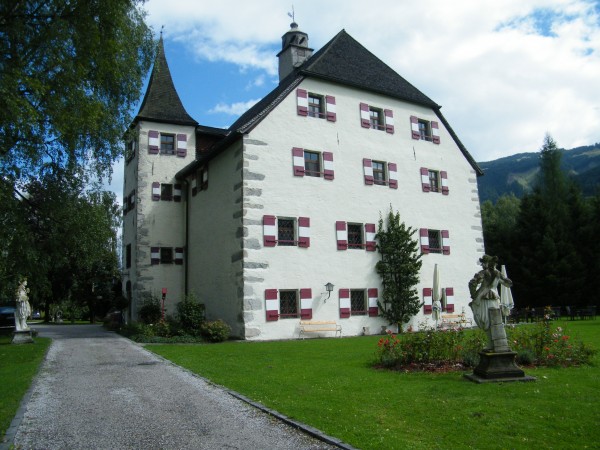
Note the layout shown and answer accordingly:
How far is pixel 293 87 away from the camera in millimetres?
21375

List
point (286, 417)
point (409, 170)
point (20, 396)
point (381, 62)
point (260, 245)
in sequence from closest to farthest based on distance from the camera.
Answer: point (286, 417), point (20, 396), point (260, 245), point (409, 170), point (381, 62)

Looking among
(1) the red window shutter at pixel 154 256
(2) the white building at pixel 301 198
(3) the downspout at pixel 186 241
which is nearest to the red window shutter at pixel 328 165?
(2) the white building at pixel 301 198

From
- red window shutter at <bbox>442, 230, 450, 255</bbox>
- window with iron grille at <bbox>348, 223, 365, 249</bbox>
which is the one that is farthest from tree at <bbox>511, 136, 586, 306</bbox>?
window with iron grille at <bbox>348, 223, 365, 249</bbox>

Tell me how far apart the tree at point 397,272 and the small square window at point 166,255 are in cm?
1007

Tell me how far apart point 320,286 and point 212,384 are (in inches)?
447

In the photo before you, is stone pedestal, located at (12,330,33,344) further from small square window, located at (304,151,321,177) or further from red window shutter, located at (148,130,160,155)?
small square window, located at (304,151,321,177)

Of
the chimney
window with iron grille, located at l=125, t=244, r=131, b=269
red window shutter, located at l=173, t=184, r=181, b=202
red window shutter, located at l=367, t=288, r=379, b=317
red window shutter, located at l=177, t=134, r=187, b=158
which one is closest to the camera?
red window shutter, located at l=367, t=288, r=379, b=317

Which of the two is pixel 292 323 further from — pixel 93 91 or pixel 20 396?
pixel 20 396

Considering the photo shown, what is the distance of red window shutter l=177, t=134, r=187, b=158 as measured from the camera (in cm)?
2595

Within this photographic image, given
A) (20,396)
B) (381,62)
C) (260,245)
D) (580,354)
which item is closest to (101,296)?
(260,245)

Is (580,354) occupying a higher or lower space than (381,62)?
lower

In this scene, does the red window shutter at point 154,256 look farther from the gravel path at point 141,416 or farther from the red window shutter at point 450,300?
the red window shutter at point 450,300

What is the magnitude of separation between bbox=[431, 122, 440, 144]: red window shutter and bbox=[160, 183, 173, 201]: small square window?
1337 cm

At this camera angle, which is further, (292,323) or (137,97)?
(292,323)
